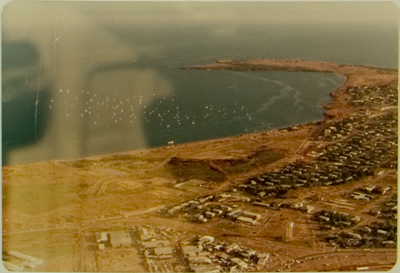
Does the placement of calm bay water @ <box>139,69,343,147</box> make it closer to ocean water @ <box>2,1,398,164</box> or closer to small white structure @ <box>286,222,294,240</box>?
ocean water @ <box>2,1,398,164</box>

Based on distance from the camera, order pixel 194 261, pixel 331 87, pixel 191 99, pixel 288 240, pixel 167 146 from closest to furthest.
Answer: pixel 194 261, pixel 288 240, pixel 167 146, pixel 191 99, pixel 331 87

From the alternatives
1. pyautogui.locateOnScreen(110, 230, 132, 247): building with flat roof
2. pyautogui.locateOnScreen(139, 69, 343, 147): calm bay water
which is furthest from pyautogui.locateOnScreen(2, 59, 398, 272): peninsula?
pyautogui.locateOnScreen(139, 69, 343, 147): calm bay water

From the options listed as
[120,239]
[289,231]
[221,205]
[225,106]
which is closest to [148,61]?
[225,106]

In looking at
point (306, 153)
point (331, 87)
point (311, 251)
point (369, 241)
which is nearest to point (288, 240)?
point (311, 251)

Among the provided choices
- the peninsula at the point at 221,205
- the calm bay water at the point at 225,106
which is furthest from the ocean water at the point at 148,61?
the peninsula at the point at 221,205

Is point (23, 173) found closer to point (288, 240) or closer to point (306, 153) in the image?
point (288, 240)

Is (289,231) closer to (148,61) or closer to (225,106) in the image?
(225,106)

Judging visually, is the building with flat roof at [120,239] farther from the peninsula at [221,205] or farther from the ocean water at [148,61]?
the ocean water at [148,61]

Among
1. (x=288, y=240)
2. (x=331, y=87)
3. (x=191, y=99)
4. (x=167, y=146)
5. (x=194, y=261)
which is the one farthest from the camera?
(x=331, y=87)
